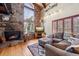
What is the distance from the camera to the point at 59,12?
290cm

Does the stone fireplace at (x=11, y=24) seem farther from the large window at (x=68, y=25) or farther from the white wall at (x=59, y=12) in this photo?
the large window at (x=68, y=25)

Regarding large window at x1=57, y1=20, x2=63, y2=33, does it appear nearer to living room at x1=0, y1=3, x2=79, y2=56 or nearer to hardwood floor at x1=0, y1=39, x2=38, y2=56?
living room at x1=0, y1=3, x2=79, y2=56

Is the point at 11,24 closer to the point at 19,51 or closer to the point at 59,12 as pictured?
the point at 19,51

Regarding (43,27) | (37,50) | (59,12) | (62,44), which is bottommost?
(37,50)

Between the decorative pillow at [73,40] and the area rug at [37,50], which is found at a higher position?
the decorative pillow at [73,40]

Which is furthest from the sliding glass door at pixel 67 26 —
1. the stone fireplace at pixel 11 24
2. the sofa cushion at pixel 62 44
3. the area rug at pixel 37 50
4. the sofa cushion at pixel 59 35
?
the stone fireplace at pixel 11 24

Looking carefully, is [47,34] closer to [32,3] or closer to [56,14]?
[56,14]

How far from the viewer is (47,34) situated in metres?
2.90

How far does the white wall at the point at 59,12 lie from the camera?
9.18 ft

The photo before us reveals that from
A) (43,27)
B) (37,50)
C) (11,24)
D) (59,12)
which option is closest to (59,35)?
(43,27)

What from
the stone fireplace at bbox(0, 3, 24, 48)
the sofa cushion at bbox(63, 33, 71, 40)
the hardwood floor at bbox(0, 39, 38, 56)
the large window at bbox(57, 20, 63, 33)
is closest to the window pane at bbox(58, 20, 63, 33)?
the large window at bbox(57, 20, 63, 33)

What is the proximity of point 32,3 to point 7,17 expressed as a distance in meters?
0.80

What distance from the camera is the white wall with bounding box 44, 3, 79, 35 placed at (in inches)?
110

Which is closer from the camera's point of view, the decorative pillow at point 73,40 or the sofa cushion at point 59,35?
the decorative pillow at point 73,40
